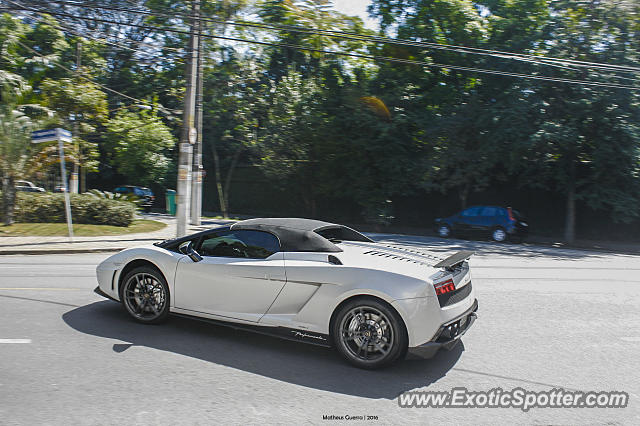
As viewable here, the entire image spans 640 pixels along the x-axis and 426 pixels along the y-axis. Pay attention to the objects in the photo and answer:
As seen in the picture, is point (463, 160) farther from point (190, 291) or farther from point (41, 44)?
point (41, 44)

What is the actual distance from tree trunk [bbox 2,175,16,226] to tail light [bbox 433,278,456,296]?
1627cm

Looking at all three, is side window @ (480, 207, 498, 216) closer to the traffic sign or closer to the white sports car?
the traffic sign

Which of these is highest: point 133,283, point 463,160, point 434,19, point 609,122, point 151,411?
point 434,19

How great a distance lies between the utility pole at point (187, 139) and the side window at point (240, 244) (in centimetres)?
947

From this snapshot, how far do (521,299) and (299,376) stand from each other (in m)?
4.89

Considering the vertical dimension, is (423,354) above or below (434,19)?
below

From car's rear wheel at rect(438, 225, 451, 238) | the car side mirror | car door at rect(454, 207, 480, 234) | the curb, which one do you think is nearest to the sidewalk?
the curb

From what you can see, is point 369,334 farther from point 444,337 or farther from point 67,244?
point 67,244

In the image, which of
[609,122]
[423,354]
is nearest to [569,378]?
[423,354]

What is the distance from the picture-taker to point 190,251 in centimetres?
581

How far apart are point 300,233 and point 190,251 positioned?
1.33 m

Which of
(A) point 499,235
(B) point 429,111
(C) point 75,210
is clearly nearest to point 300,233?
(C) point 75,210

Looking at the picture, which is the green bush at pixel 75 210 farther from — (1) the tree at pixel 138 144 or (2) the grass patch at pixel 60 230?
(1) the tree at pixel 138 144

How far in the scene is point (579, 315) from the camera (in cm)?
720
